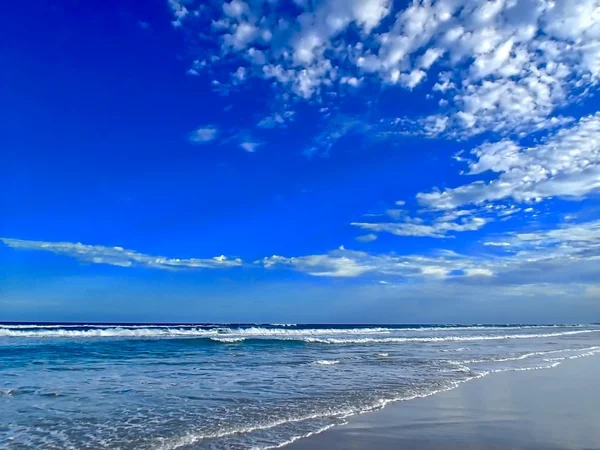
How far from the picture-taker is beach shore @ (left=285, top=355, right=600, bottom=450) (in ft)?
23.1

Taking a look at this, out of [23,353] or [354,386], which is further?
[23,353]

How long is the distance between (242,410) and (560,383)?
9745 millimetres

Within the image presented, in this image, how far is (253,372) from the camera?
50.8 ft

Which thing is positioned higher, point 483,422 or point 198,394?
point 198,394

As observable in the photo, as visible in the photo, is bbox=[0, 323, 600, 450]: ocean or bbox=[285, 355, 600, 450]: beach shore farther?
bbox=[0, 323, 600, 450]: ocean

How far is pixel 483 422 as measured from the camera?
8453 mm

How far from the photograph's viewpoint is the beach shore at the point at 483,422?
7039 millimetres

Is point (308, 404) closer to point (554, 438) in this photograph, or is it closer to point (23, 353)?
point (554, 438)

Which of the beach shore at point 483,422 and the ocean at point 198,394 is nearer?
the beach shore at point 483,422

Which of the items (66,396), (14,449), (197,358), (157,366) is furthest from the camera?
(197,358)

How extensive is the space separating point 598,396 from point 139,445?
35.7 ft

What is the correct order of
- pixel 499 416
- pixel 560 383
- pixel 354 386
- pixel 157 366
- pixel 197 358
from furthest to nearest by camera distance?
pixel 197 358, pixel 157 366, pixel 560 383, pixel 354 386, pixel 499 416

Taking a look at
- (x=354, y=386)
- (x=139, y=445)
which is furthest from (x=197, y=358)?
(x=139, y=445)

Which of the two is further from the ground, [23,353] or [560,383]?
[23,353]
